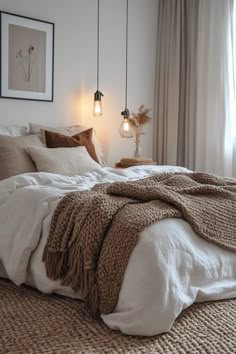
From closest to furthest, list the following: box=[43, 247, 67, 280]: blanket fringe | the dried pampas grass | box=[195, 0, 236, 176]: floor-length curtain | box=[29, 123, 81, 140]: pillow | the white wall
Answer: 1. box=[43, 247, 67, 280]: blanket fringe
2. box=[29, 123, 81, 140]: pillow
3. the white wall
4. box=[195, 0, 236, 176]: floor-length curtain
5. the dried pampas grass

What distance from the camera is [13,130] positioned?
351 centimetres

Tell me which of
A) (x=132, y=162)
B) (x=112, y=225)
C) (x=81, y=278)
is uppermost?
(x=132, y=162)

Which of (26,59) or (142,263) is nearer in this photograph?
(142,263)

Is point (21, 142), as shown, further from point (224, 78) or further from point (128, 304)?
point (224, 78)

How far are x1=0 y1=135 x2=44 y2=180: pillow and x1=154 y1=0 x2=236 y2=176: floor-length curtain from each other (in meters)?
1.97

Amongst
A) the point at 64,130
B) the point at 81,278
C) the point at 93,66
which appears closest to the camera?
the point at 81,278

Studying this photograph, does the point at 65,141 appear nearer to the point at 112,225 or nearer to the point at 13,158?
the point at 13,158

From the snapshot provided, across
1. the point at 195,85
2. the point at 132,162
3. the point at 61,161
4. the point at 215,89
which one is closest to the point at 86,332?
the point at 61,161

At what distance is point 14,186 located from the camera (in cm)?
243

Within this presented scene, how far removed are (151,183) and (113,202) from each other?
0.40 metres

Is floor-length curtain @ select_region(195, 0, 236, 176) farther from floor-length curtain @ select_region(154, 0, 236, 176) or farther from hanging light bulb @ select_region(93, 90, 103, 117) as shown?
hanging light bulb @ select_region(93, 90, 103, 117)

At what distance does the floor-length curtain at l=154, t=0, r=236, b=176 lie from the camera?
4379 millimetres

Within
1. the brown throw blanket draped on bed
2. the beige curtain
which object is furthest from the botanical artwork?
the brown throw blanket draped on bed

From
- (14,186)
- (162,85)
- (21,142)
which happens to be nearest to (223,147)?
(162,85)
